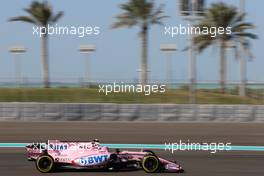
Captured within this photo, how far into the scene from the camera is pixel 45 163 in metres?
6.86

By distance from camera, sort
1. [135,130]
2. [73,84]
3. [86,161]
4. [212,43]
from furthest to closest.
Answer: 1. [212,43]
2. [73,84]
3. [135,130]
4. [86,161]

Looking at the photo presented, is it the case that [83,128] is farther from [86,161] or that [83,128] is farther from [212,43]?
[212,43]

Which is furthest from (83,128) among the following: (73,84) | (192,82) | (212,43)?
(212,43)

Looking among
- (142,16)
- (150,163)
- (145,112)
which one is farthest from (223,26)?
(150,163)

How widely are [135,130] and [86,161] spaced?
6.77 metres

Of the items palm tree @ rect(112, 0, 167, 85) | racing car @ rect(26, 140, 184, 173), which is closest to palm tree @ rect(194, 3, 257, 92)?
palm tree @ rect(112, 0, 167, 85)

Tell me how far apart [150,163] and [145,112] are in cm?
887

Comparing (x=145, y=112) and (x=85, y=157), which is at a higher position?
(x=145, y=112)

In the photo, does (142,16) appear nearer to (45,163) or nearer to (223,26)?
(223,26)

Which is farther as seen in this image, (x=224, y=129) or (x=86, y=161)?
(x=224, y=129)

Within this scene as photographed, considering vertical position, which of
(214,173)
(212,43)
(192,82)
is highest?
(212,43)

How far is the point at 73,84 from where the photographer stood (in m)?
20.4

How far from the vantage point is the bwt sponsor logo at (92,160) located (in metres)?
6.86

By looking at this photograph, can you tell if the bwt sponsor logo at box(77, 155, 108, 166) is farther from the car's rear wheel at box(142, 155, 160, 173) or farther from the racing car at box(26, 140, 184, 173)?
the car's rear wheel at box(142, 155, 160, 173)
